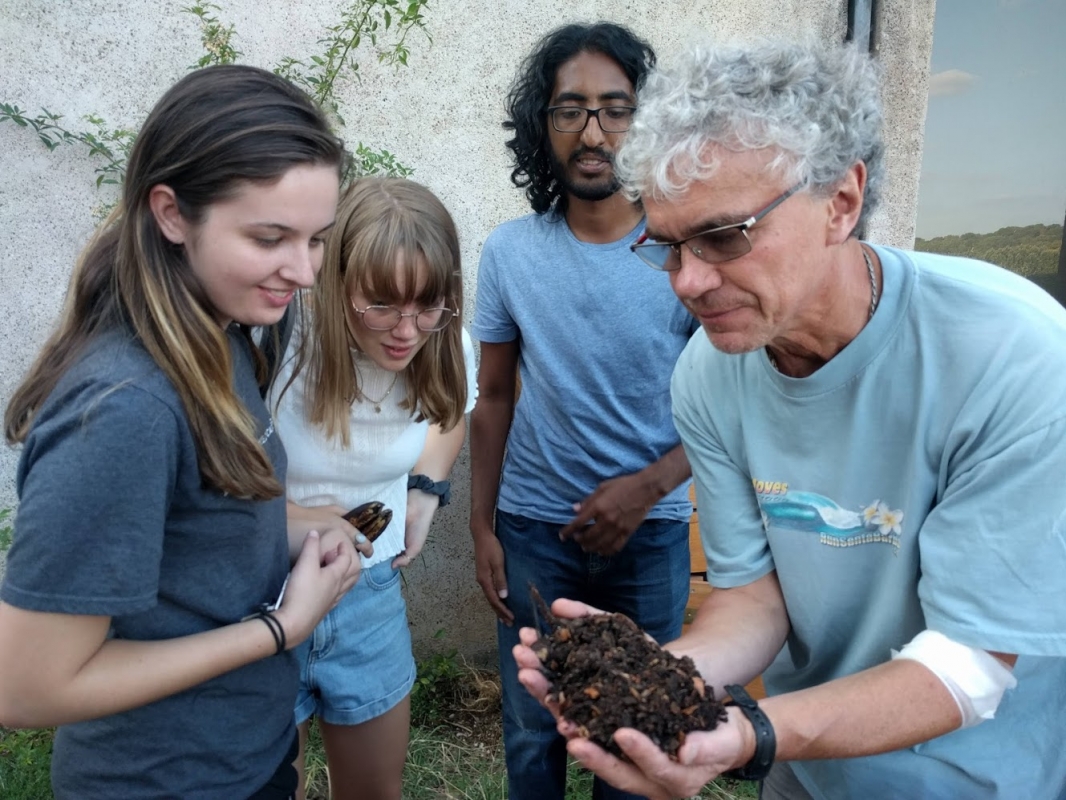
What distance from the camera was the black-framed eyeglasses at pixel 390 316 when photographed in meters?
2.15

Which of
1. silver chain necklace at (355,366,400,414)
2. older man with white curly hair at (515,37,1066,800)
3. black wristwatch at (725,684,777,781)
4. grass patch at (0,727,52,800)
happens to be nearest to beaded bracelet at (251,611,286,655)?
older man with white curly hair at (515,37,1066,800)

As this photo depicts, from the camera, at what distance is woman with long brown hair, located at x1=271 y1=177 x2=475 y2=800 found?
84.0 inches

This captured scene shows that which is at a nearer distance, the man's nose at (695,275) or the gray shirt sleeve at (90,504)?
the gray shirt sleeve at (90,504)

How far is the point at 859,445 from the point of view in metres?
1.59

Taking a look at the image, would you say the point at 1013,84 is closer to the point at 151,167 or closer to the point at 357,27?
the point at 357,27

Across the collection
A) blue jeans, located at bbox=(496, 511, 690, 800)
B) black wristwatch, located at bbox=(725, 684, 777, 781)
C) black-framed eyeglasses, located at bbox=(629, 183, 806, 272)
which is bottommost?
blue jeans, located at bbox=(496, 511, 690, 800)

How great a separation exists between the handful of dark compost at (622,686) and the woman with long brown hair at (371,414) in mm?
743

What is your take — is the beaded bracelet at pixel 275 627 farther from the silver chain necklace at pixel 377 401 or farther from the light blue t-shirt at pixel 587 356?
the light blue t-shirt at pixel 587 356

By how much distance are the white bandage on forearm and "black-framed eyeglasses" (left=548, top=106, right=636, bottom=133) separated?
1890 millimetres

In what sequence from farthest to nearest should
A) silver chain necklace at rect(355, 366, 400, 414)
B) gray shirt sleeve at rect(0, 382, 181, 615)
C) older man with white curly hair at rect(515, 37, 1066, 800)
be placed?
1. silver chain necklace at rect(355, 366, 400, 414)
2. older man with white curly hair at rect(515, 37, 1066, 800)
3. gray shirt sleeve at rect(0, 382, 181, 615)

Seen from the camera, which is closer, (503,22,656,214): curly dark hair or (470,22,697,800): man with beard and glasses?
(470,22,697,800): man with beard and glasses

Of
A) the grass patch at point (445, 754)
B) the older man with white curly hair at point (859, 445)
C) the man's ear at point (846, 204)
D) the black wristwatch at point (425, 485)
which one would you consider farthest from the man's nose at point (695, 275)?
the grass patch at point (445, 754)

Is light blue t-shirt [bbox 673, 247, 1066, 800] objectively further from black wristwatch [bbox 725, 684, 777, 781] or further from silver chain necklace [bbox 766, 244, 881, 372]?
black wristwatch [bbox 725, 684, 777, 781]

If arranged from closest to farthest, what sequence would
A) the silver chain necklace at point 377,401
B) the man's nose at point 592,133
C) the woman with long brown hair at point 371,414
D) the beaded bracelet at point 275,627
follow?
the beaded bracelet at point 275,627 < the woman with long brown hair at point 371,414 < the silver chain necklace at point 377,401 < the man's nose at point 592,133
